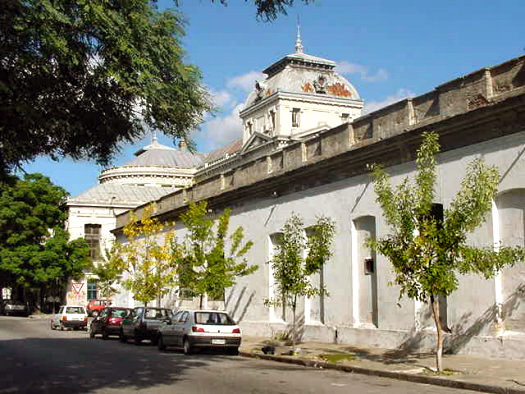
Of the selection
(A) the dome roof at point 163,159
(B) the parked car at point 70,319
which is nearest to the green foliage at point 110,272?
(B) the parked car at point 70,319

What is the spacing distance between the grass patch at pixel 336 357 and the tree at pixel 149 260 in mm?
12763

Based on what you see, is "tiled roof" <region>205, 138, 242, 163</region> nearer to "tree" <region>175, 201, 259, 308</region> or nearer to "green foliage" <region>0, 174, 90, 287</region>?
"green foliage" <region>0, 174, 90, 287</region>

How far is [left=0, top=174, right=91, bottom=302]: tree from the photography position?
61.6 metres

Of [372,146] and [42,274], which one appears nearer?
[372,146]

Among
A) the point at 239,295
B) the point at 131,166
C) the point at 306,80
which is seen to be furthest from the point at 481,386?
the point at 131,166

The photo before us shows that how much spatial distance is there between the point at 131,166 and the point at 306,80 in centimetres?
2866

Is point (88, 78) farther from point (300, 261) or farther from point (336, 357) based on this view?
point (300, 261)

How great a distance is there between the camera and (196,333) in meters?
22.4

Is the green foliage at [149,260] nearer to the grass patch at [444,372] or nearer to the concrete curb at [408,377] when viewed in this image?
the concrete curb at [408,377]

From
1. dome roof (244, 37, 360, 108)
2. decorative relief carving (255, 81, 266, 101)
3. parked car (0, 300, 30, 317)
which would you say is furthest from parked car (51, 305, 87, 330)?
decorative relief carving (255, 81, 266, 101)

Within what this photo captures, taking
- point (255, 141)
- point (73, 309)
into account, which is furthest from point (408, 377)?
point (255, 141)

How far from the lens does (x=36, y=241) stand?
6456 centimetres

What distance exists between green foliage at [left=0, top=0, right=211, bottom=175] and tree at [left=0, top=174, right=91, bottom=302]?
5217 centimetres

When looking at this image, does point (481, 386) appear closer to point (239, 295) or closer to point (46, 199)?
point (239, 295)
